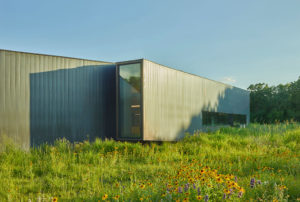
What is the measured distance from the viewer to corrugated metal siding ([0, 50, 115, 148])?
33.1ft

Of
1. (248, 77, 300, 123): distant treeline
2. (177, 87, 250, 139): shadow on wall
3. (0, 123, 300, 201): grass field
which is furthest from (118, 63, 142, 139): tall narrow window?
(248, 77, 300, 123): distant treeline

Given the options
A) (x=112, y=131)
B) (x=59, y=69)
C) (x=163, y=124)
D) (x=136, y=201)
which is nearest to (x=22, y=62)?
(x=59, y=69)

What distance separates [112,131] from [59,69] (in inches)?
151

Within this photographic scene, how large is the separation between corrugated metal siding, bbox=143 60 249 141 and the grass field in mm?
2899

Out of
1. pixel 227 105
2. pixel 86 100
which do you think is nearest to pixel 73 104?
pixel 86 100

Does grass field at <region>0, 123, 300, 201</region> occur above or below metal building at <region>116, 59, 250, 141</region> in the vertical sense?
below

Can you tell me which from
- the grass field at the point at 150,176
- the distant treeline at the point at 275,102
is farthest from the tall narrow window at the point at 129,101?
the distant treeline at the point at 275,102

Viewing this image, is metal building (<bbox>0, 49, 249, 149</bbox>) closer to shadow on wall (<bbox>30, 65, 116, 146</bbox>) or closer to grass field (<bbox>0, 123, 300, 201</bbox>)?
shadow on wall (<bbox>30, 65, 116, 146</bbox>)

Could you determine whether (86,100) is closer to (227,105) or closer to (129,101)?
(129,101)

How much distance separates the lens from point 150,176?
235 inches

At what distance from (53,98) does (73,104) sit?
0.93m

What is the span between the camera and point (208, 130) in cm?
1772

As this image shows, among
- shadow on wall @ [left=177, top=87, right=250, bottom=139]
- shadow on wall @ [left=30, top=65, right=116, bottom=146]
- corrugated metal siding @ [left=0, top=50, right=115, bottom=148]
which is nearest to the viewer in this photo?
corrugated metal siding @ [left=0, top=50, right=115, bottom=148]

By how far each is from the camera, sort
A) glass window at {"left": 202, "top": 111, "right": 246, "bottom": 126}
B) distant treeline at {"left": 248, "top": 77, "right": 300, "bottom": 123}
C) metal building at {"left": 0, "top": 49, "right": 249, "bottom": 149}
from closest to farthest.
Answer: metal building at {"left": 0, "top": 49, "right": 249, "bottom": 149}, glass window at {"left": 202, "top": 111, "right": 246, "bottom": 126}, distant treeline at {"left": 248, "top": 77, "right": 300, "bottom": 123}
